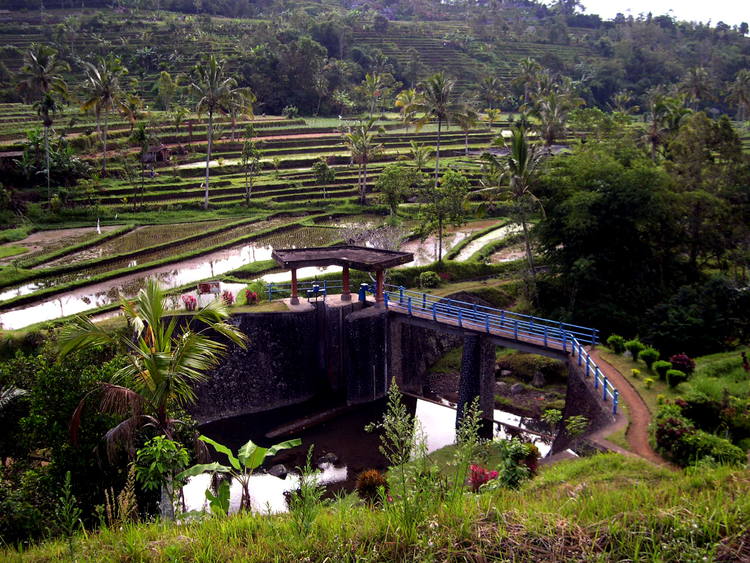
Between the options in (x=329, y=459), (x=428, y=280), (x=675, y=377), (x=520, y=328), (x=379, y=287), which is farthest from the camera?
(x=428, y=280)

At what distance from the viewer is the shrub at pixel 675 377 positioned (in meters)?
16.1

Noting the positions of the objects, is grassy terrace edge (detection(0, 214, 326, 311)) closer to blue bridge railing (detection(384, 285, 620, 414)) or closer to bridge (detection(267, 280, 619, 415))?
bridge (detection(267, 280, 619, 415))

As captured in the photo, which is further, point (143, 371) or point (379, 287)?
point (379, 287)

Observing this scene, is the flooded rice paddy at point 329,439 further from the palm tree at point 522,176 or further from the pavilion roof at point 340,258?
the palm tree at point 522,176

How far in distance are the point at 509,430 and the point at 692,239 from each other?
38.8ft

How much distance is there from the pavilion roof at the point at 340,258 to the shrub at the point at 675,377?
8965 millimetres

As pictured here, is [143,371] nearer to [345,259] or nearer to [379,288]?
[345,259]

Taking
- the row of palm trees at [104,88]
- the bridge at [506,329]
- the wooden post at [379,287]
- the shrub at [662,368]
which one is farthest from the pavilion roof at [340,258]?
the row of palm trees at [104,88]

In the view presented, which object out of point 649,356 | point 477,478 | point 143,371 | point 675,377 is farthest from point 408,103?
point 143,371

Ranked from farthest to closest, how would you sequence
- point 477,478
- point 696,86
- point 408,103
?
point 696,86, point 408,103, point 477,478

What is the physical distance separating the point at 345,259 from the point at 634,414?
34.6ft

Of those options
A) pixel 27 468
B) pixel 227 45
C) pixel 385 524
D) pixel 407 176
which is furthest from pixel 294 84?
pixel 385 524

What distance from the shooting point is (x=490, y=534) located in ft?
21.0

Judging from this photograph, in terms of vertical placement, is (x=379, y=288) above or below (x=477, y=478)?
above
